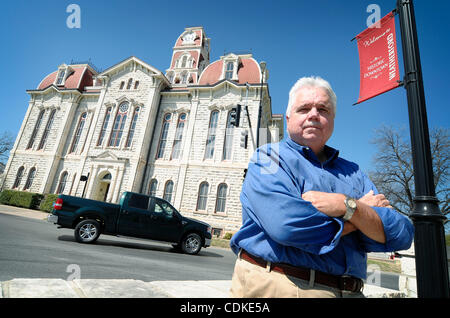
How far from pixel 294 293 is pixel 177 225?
25.9 ft

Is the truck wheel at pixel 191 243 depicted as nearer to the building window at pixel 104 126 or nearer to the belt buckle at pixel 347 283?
the belt buckle at pixel 347 283

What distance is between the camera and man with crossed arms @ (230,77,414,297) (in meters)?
1.31

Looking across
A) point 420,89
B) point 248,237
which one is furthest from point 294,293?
point 420,89

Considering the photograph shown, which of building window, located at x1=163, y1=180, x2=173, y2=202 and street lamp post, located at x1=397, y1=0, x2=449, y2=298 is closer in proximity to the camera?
street lamp post, located at x1=397, y1=0, x2=449, y2=298

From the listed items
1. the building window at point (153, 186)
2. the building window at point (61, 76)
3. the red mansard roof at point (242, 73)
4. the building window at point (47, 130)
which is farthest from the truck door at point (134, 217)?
the building window at point (61, 76)

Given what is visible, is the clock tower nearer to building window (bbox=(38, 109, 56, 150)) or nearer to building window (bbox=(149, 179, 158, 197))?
building window (bbox=(149, 179, 158, 197))

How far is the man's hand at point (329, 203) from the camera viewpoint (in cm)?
137

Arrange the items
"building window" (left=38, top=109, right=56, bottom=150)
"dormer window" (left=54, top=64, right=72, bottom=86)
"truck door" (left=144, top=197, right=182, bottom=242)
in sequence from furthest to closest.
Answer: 1. "dormer window" (left=54, top=64, right=72, bottom=86)
2. "building window" (left=38, top=109, right=56, bottom=150)
3. "truck door" (left=144, top=197, right=182, bottom=242)

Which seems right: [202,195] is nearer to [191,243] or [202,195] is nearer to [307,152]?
[191,243]

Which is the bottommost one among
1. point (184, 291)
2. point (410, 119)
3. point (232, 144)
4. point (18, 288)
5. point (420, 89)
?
point (184, 291)

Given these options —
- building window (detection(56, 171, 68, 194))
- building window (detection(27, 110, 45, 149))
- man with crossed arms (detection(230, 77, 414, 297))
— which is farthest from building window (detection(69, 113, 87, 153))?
man with crossed arms (detection(230, 77, 414, 297))

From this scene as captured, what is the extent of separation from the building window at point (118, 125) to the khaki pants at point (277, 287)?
2312cm

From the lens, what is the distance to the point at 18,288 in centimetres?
135

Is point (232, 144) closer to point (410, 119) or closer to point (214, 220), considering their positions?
point (214, 220)
